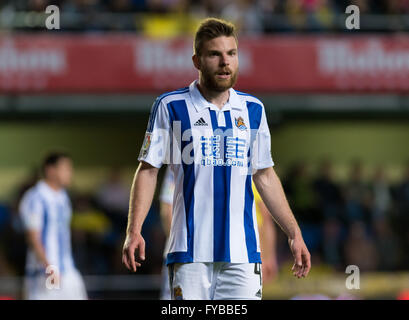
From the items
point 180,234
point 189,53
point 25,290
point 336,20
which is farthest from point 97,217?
point 180,234

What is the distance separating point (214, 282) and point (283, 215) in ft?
1.68

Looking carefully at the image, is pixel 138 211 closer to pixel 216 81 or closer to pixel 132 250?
pixel 132 250

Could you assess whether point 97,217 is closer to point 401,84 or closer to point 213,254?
point 401,84

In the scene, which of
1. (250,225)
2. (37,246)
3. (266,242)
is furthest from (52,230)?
(250,225)

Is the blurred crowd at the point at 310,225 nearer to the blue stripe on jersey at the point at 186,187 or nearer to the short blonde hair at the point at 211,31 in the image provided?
the blue stripe on jersey at the point at 186,187

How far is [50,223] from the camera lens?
898 cm

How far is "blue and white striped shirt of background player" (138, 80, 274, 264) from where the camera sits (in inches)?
170

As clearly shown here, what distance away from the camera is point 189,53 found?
14.0 meters

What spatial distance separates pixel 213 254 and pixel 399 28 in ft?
37.1

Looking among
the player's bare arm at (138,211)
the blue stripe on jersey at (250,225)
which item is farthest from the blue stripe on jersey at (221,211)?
the player's bare arm at (138,211)

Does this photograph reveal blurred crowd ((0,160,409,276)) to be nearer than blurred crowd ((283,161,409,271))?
Yes

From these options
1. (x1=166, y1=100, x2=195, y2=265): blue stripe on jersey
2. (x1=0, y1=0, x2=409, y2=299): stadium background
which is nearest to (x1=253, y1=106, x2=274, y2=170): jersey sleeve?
(x1=166, y1=100, x2=195, y2=265): blue stripe on jersey

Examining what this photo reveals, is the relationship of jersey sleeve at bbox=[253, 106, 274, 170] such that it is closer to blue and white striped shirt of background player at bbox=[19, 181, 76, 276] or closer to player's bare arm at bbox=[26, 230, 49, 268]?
player's bare arm at bbox=[26, 230, 49, 268]

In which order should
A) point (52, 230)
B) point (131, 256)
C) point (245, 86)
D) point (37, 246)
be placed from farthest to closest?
point (245, 86), point (52, 230), point (37, 246), point (131, 256)
